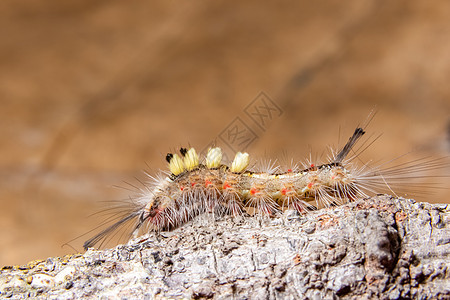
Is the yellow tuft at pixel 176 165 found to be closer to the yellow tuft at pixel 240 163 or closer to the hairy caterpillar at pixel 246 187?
the hairy caterpillar at pixel 246 187

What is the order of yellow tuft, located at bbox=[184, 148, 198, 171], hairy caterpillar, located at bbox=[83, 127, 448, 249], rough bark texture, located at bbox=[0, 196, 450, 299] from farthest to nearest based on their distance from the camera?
1. yellow tuft, located at bbox=[184, 148, 198, 171]
2. hairy caterpillar, located at bbox=[83, 127, 448, 249]
3. rough bark texture, located at bbox=[0, 196, 450, 299]

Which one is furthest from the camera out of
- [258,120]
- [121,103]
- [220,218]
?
[121,103]

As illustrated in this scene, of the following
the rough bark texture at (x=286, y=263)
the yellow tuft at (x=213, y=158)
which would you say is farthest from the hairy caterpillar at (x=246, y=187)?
the rough bark texture at (x=286, y=263)

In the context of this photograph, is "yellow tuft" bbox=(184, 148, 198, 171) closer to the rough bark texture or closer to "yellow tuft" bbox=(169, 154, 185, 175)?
"yellow tuft" bbox=(169, 154, 185, 175)

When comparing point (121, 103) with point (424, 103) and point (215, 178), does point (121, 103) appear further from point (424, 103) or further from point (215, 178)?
point (424, 103)

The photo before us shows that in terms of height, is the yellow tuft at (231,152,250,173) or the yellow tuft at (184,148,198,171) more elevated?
the yellow tuft at (184,148,198,171)

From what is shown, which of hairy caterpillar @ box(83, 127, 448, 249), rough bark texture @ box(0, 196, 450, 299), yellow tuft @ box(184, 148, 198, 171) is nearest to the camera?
rough bark texture @ box(0, 196, 450, 299)

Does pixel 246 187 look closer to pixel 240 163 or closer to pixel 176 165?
pixel 240 163

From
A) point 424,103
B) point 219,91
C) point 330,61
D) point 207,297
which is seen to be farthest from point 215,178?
point 424,103

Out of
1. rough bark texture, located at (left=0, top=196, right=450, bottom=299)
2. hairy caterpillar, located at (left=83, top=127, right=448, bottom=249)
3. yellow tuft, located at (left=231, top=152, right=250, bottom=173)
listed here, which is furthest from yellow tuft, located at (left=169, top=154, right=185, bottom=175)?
rough bark texture, located at (left=0, top=196, right=450, bottom=299)
